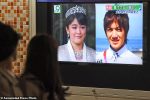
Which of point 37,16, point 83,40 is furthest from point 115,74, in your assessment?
point 37,16

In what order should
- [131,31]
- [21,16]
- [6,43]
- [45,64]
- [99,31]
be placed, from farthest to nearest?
[21,16] < [99,31] < [131,31] < [45,64] < [6,43]

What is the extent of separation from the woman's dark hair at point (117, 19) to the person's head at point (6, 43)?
196 centimetres

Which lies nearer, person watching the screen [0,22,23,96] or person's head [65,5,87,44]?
person watching the screen [0,22,23,96]

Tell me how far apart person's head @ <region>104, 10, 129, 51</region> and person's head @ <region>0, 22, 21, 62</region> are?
1.94 m

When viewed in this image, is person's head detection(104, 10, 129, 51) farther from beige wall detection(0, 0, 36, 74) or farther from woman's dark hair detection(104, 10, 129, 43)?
beige wall detection(0, 0, 36, 74)

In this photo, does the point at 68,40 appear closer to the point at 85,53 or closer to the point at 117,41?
the point at 85,53

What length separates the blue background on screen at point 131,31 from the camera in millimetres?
3625

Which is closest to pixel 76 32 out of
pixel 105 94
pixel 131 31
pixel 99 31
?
pixel 99 31

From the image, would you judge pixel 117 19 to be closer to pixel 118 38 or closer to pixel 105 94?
pixel 118 38

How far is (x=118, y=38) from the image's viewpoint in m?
3.68

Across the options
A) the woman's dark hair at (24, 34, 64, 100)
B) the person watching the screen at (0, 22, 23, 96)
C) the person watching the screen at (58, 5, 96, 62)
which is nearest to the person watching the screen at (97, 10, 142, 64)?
the person watching the screen at (58, 5, 96, 62)

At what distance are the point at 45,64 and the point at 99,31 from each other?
1.83 metres

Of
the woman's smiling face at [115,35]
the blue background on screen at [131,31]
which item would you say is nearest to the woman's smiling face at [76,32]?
the blue background on screen at [131,31]

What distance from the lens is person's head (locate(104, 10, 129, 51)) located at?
3660 mm
